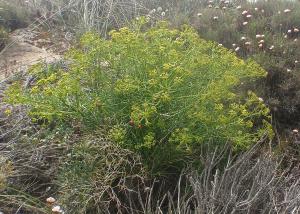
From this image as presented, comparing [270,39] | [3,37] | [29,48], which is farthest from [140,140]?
[3,37]

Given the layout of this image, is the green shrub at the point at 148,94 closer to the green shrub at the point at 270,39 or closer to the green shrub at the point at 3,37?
the green shrub at the point at 270,39

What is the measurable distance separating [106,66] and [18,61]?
8.89 feet

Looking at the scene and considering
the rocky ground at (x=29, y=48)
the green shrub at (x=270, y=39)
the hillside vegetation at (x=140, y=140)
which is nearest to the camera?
the hillside vegetation at (x=140, y=140)

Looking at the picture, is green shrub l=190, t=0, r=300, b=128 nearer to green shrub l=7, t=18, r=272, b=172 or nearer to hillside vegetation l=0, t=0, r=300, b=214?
hillside vegetation l=0, t=0, r=300, b=214

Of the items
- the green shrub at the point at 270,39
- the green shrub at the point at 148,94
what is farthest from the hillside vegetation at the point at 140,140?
the green shrub at the point at 270,39

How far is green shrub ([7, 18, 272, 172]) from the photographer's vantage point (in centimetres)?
291

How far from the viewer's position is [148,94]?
9.62 feet

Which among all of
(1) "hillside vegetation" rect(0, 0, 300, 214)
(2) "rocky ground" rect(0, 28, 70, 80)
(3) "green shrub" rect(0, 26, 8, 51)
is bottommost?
(2) "rocky ground" rect(0, 28, 70, 80)

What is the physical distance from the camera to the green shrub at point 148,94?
291 cm

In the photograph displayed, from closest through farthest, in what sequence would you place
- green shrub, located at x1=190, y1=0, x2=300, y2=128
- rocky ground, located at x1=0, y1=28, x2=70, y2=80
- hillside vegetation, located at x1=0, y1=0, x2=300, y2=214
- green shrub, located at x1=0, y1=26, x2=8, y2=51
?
hillside vegetation, located at x1=0, y1=0, x2=300, y2=214
green shrub, located at x1=190, y1=0, x2=300, y2=128
rocky ground, located at x1=0, y1=28, x2=70, y2=80
green shrub, located at x1=0, y1=26, x2=8, y2=51

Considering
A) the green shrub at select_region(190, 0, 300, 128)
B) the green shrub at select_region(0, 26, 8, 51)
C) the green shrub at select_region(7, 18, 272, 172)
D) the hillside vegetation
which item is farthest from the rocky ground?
the green shrub at select_region(7, 18, 272, 172)

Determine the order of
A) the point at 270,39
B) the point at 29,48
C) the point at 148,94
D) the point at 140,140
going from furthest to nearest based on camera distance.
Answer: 1. the point at 29,48
2. the point at 270,39
3. the point at 140,140
4. the point at 148,94

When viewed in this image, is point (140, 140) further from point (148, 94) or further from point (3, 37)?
point (3, 37)

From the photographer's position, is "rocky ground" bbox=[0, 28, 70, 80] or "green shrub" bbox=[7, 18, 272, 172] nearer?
"green shrub" bbox=[7, 18, 272, 172]
